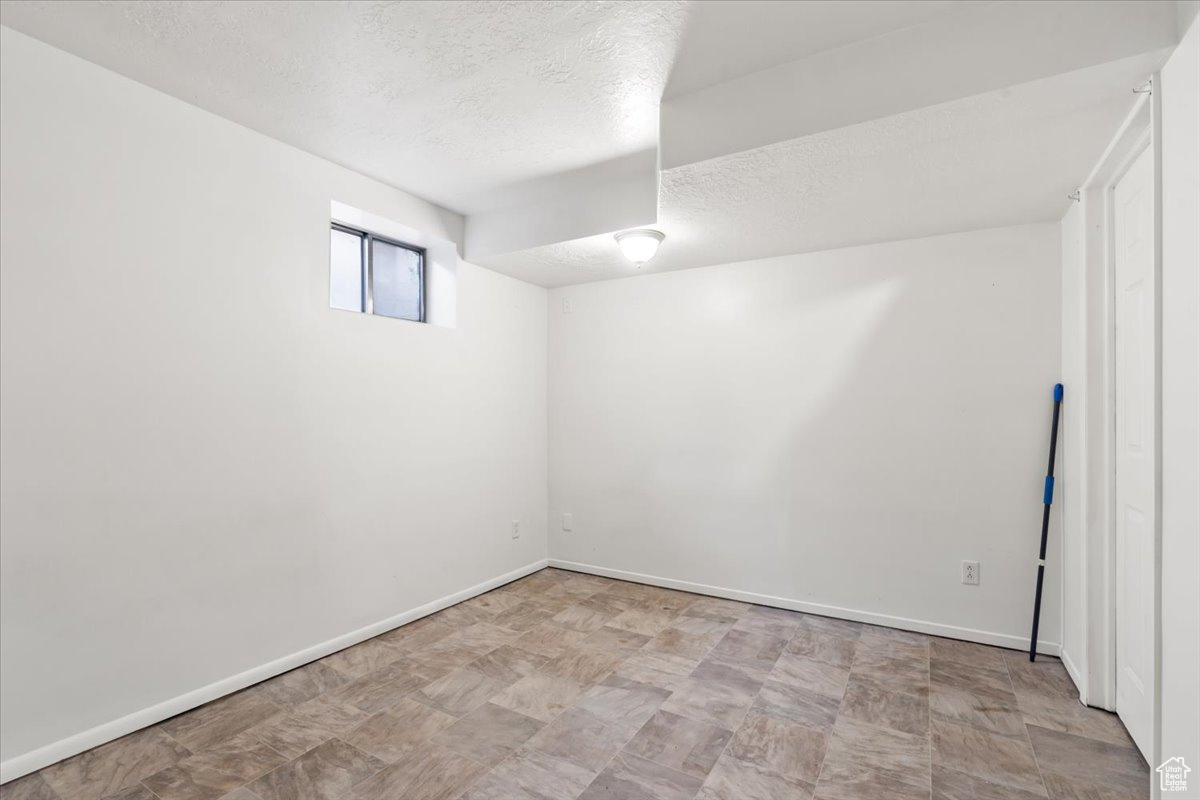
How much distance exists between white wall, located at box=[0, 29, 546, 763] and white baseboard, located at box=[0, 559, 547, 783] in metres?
0.03

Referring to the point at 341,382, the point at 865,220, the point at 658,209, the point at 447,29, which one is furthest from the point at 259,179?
the point at 865,220

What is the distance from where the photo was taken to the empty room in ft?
5.73

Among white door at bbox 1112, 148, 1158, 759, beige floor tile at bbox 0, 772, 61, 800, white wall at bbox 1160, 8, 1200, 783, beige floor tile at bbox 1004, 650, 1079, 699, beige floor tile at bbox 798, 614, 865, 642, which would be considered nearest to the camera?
white wall at bbox 1160, 8, 1200, 783

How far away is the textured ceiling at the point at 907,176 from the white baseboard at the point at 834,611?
210 cm

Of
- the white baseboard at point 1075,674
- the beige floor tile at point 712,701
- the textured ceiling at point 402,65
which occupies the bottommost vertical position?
the beige floor tile at point 712,701

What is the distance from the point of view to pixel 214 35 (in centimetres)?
185

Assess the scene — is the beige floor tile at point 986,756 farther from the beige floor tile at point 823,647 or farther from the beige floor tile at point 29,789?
the beige floor tile at point 29,789

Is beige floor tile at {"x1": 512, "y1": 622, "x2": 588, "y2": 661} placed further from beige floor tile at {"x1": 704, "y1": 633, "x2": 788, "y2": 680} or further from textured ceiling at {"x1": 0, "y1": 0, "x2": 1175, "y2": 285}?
textured ceiling at {"x1": 0, "y1": 0, "x2": 1175, "y2": 285}

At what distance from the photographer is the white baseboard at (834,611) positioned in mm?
2746

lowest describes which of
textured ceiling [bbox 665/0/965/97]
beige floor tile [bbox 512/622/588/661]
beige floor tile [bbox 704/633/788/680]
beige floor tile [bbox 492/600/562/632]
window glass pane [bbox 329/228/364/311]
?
beige floor tile [bbox 492/600/562/632]

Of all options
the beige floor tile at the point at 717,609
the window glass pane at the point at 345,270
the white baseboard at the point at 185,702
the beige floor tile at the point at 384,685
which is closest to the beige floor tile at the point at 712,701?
the beige floor tile at the point at 717,609

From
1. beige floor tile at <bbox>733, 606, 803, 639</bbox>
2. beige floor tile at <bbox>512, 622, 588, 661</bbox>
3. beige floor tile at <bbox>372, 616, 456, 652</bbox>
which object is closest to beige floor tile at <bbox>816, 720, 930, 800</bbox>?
beige floor tile at <bbox>733, 606, 803, 639</bbox>

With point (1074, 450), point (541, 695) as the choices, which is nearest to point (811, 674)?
point (541, 695)

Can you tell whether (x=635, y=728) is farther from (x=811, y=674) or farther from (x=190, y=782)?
(x=190, y=782)
